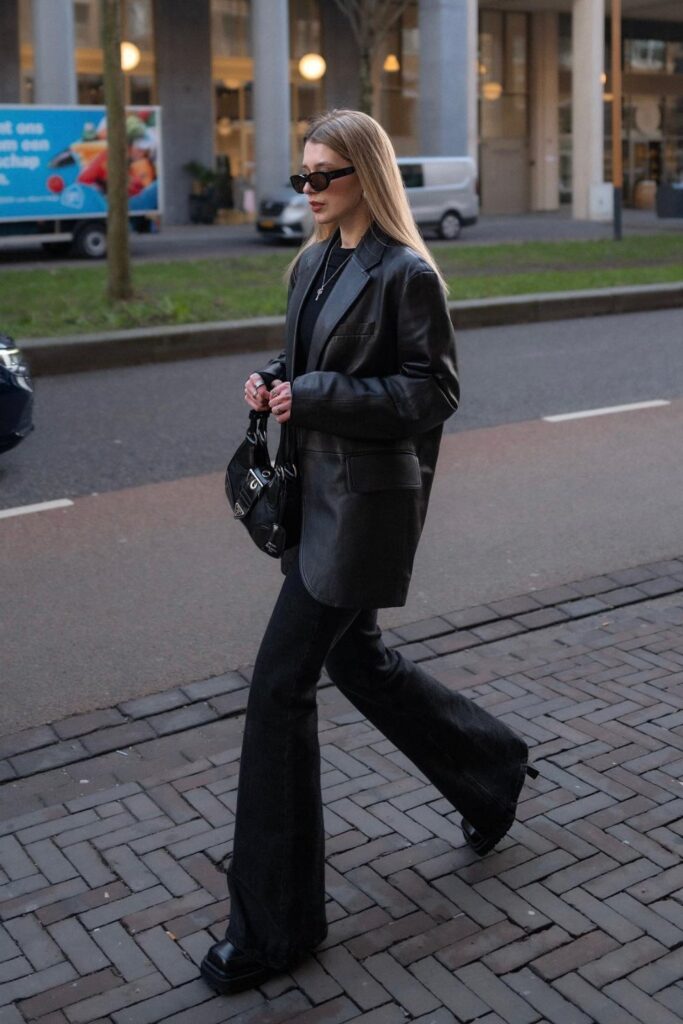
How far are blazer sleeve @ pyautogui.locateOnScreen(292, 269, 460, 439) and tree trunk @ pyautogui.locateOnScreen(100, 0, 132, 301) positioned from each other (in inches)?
497

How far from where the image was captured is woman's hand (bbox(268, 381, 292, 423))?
3.04 m

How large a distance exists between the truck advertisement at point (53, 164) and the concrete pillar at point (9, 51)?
30.8 feet

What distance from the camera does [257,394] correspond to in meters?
3.15

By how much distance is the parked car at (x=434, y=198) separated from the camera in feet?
95.0

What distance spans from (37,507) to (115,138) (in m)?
8.64

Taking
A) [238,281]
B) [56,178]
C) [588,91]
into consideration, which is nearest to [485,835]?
[238,281]

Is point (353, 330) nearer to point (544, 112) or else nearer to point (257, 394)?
point (257, 394)

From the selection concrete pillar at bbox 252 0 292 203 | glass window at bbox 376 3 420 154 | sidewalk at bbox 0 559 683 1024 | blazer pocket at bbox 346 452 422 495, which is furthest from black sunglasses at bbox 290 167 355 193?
glass window at bbox 376 3 420 154

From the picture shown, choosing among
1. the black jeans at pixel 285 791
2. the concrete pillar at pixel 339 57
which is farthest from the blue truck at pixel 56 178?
the black jeans at pixel 285 791

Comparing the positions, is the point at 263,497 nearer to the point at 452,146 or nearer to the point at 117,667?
the point at 117,667

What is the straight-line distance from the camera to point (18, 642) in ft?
18.1

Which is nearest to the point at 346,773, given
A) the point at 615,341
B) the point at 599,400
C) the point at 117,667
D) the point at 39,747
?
the point at 39,747

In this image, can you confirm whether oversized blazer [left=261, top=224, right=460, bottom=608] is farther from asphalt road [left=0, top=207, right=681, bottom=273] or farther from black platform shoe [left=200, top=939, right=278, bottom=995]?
asphalt road [left=0, top=207, right=681, bottom=273]

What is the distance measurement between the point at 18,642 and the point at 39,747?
1.07 metres
